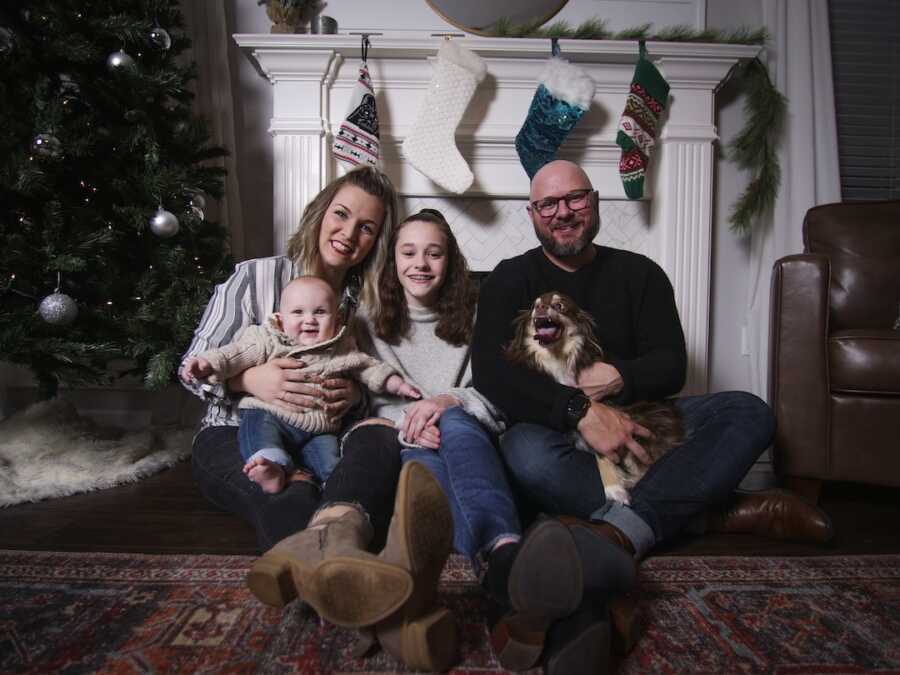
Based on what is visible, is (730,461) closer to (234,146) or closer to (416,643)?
(416,643)

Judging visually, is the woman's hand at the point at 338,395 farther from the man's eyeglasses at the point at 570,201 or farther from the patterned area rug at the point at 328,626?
the man's eyeglasses at the point at 570,201

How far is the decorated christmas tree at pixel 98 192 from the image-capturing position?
73.9 inches

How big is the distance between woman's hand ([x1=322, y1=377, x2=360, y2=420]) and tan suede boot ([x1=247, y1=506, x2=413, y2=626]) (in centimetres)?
64

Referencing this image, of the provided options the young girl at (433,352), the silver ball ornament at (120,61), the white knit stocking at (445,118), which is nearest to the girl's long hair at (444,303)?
the young girl at (433,352)

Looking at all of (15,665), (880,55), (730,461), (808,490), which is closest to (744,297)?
(808,490)

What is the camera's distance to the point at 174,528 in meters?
1.62

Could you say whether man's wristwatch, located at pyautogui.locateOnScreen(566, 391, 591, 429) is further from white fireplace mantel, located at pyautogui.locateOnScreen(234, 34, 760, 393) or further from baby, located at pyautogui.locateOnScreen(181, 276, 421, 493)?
white fireplace mantel, located at pyautogui.locateOnScreen(234, 34, 760, 393)

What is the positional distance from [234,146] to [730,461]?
2724mm

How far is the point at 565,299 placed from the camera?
1.59m

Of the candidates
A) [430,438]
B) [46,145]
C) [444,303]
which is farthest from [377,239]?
[46,145]

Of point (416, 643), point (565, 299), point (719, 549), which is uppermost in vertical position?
point (565, 299)

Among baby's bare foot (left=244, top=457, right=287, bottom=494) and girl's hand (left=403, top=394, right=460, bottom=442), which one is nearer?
baby's bare foot (left=244, top=457, right=287, bottom=494)

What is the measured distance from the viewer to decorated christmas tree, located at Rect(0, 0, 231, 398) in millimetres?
1877

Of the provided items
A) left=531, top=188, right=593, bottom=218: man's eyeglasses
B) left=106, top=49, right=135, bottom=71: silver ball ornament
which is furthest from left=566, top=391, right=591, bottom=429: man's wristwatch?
left=106, top=49, right=135, bottom=71: silver ball ornament
